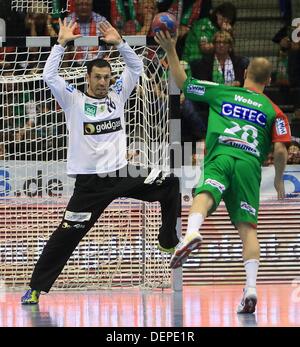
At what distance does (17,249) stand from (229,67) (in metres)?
5.35

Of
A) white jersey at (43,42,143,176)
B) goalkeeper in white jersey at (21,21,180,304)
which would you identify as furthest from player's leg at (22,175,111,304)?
white jersey at (43,42,143,176)

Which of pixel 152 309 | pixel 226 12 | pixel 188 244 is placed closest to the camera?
pixel 188 244

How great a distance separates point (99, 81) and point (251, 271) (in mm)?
2533

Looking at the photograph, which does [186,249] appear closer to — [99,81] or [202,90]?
[202,90]

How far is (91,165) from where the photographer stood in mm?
10898

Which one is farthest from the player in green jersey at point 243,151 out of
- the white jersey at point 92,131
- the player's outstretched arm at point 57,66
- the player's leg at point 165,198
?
the player's outstretched arm at point 57,66

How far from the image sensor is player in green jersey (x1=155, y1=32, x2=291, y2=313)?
964 centimetres

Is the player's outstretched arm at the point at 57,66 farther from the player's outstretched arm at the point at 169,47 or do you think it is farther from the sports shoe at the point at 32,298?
the sports shoe at the point at 32,298

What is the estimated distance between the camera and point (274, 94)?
1758 cm

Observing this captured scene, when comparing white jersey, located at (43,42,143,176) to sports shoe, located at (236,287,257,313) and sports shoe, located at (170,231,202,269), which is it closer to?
sports shoe, located at (170,231,202,269)

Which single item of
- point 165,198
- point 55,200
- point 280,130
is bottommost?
point 55,200

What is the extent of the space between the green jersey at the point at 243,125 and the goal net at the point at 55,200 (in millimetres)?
2769

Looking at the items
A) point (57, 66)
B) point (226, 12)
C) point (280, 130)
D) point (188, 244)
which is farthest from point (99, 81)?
point (226, 12)

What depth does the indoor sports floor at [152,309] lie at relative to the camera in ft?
29.7
